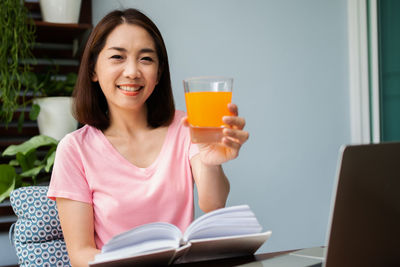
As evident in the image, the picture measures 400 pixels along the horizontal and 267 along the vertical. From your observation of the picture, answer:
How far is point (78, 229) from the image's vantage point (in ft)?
4.43

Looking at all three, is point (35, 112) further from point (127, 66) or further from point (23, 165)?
point (127, 66)

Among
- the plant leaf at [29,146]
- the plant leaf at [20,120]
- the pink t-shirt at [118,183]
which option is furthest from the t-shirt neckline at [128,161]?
the plant leaf at [20,120]

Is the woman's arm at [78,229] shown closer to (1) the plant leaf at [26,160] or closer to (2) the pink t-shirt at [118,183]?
(2) the pink t-shirt at [118,183]

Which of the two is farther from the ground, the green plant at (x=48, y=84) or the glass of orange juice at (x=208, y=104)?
the green plant at (x=48, y=84)

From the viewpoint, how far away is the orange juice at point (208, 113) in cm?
100

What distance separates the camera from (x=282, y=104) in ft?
9.59

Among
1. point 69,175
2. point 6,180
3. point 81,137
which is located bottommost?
point 6,180

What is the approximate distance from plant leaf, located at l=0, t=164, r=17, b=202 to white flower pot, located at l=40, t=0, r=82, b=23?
733 millimetres

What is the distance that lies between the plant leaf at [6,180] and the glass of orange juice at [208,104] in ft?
3.89

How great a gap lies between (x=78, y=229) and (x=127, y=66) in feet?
1.79

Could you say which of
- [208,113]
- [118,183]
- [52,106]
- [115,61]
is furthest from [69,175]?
[52,106]

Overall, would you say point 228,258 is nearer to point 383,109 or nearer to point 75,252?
point 75,252

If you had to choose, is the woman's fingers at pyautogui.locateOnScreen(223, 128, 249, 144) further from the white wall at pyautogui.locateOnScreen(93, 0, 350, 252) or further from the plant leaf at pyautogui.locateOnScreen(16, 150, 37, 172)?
the white wall at pyautogui.locateOnScreen(93, 0, 350, 252)

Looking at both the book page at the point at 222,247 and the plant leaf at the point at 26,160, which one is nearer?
the book page at the point at 222,247
